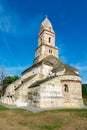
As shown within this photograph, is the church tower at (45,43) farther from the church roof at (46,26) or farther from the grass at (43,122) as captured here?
the grass at (43,122)

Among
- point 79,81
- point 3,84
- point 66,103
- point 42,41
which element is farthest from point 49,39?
point 3,84

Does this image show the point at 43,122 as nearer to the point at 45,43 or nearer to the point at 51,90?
the point at 51,90

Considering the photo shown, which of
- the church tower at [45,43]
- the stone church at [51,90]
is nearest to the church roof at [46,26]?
the church tower at [45,43]

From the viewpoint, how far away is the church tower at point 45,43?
144ft

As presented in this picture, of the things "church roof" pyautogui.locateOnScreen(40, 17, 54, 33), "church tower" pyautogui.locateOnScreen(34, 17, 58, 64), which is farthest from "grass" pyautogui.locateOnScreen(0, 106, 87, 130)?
"church roof" pyautogui.locateOnScreen(40, 17, 54, 33)

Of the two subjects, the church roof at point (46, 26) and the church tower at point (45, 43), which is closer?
the church tower at point (45, 43)

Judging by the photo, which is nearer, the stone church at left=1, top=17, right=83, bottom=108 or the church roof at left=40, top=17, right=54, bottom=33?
the stone church at left=1, top=17, right=83, bottom=108

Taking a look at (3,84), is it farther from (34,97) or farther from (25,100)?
(34,97)

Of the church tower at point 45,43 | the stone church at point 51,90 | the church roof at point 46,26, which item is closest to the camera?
the stone church at point 51,90

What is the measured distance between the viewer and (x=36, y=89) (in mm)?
30312

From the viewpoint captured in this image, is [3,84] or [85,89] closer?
[85,89]

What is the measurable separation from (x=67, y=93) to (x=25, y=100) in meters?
9.09

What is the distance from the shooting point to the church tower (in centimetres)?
4388

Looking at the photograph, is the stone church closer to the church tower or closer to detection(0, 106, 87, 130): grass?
the church tower
